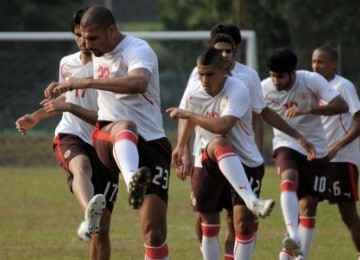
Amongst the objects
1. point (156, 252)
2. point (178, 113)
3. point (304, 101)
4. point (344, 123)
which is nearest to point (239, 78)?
point (178, 113)

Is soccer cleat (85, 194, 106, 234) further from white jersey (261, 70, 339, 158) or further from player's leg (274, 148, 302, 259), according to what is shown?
white jersey (261, 70, 339, 158)

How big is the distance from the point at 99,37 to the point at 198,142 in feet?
6.00

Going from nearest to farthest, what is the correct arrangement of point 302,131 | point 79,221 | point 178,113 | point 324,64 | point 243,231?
point 178,113
point 243,231
point 302,131
point 324,64
point 79,221

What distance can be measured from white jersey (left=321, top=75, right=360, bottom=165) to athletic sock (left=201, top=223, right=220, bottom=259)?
2611 mm

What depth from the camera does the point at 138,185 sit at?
9055mm

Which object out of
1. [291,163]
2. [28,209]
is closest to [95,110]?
[291,163]

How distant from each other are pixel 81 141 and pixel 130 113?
1316 millimetres

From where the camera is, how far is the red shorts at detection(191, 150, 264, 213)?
1075cm

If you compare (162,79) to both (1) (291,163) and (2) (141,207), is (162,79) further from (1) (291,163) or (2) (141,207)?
(2) (141,207)

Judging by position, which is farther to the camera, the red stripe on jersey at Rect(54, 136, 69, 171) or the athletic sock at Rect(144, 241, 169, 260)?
the red stripe on jersey at Rect(54, 136, 69, 171)

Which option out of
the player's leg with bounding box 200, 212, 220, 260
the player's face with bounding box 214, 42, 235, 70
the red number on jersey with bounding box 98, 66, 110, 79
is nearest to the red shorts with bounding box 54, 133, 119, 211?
the player's leg with bounding box 200, 212, 220, 260

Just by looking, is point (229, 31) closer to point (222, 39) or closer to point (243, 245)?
point (222, 39)

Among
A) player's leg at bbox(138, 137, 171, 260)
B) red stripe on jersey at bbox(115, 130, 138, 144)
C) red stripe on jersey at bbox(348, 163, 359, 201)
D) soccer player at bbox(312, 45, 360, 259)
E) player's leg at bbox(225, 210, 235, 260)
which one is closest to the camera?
red stripe on jersey at bbox(115, 130, 138, 144)

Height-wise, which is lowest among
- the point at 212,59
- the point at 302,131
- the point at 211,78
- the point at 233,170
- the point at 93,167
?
the point at 302,131
